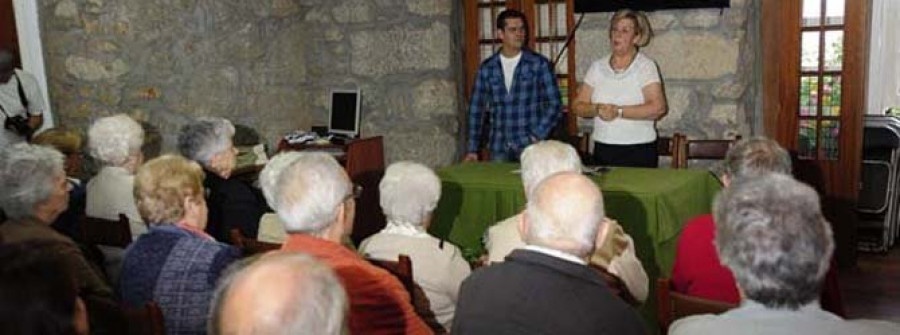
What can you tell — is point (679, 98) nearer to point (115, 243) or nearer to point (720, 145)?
point (720, 145)

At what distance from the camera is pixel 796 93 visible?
457 centimetres

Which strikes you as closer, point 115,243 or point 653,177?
point 115,243

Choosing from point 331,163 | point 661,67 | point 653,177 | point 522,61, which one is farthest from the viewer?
point 661,67

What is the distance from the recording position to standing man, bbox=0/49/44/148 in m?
3.98

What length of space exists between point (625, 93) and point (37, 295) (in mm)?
3222

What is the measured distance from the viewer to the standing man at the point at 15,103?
398cm

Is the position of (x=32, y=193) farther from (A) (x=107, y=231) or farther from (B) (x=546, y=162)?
(B) (x=546, y=162)

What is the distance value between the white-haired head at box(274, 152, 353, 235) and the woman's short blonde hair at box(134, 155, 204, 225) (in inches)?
14.1

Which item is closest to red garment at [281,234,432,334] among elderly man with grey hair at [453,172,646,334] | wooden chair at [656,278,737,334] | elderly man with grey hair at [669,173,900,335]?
elderly man with grey hair at [453,172,646,334]

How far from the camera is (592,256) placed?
225 cm

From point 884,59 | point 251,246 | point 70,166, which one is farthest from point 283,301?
point 884,59

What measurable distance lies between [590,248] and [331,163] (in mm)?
759

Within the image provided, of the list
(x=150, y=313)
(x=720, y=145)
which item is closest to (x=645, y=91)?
(x=720, y=145)

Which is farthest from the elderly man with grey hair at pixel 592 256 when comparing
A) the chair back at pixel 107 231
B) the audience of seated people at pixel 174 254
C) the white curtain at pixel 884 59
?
the white curtain at pixel 884 59
